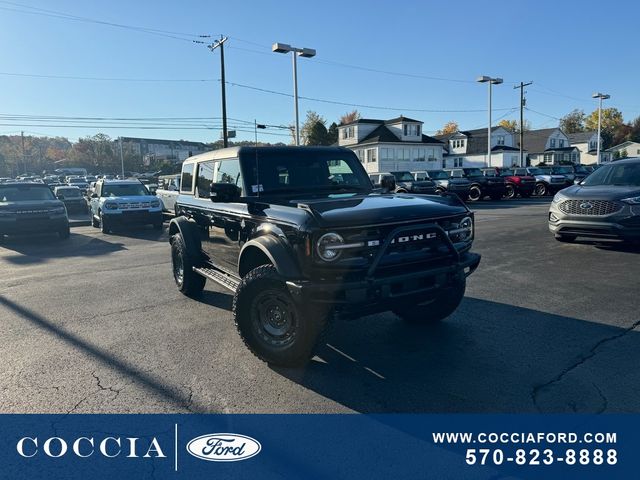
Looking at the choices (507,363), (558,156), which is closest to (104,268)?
(507,363)

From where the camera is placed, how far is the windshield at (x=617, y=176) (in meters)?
9.25

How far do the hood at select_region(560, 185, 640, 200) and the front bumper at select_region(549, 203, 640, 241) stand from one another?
0.27 m

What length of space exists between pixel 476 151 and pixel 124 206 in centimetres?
5713

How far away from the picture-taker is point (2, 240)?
1375 centimetres

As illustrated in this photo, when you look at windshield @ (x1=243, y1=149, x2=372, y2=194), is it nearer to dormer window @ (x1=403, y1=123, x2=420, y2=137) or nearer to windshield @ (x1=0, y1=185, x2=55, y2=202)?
windshield @ (x1=0, y1=185, x2=55, y2=202)

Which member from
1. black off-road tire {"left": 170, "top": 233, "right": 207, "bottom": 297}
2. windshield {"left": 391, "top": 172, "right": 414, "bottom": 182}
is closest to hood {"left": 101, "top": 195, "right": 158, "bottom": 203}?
black off-road tire {"left": 170, "top": 233, "right": 207, "bottom": 297}

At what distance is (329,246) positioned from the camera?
11.9ft

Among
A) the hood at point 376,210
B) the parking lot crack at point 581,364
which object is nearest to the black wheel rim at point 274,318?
the hood at point 376,210

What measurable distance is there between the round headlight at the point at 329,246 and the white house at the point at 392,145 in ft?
152

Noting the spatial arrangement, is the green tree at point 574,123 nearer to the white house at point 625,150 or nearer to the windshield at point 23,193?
the white house at point 625,150

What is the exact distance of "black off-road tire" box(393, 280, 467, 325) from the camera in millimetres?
4914

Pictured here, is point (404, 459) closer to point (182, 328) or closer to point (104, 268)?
point (182, 328)

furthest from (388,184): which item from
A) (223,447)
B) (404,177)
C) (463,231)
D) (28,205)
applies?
(404,177)

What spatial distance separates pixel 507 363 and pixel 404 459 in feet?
5.68
